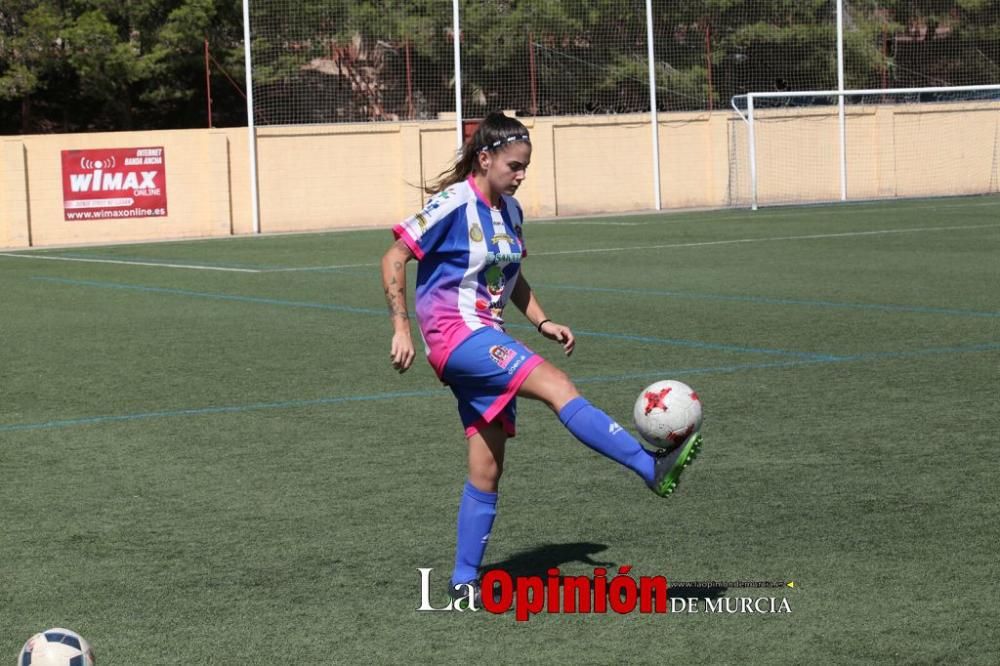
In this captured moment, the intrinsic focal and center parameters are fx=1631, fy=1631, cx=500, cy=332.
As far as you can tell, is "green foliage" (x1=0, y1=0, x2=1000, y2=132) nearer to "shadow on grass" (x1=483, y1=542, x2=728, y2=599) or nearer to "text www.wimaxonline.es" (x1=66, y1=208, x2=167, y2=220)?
"text www.wimaxonline.es" (x1=66, y1=208, x2=167, y2=220)

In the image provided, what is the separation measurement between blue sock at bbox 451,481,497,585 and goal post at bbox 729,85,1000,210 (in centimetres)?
3068

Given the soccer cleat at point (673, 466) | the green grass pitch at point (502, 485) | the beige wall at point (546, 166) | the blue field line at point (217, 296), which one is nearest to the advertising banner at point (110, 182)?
the beige wall at point (546, 166)

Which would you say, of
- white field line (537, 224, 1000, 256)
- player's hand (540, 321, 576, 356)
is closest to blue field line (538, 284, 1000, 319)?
white field line (537, 224, 1000, 256)

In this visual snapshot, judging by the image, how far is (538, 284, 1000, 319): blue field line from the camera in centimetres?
1395

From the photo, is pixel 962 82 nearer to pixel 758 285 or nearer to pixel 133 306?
pixel 758 285

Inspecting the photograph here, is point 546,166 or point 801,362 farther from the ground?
point 546,166

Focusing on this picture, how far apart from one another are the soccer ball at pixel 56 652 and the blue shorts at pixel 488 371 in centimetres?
165

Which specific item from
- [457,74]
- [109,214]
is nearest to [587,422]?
[109,214]

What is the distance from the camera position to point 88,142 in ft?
102

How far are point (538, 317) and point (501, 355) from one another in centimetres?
72

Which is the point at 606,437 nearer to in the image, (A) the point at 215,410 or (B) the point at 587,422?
(B) the point at 587,422

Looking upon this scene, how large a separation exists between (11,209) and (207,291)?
13544mm

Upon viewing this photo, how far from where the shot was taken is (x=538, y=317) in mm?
6090

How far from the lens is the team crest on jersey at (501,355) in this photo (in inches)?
212
